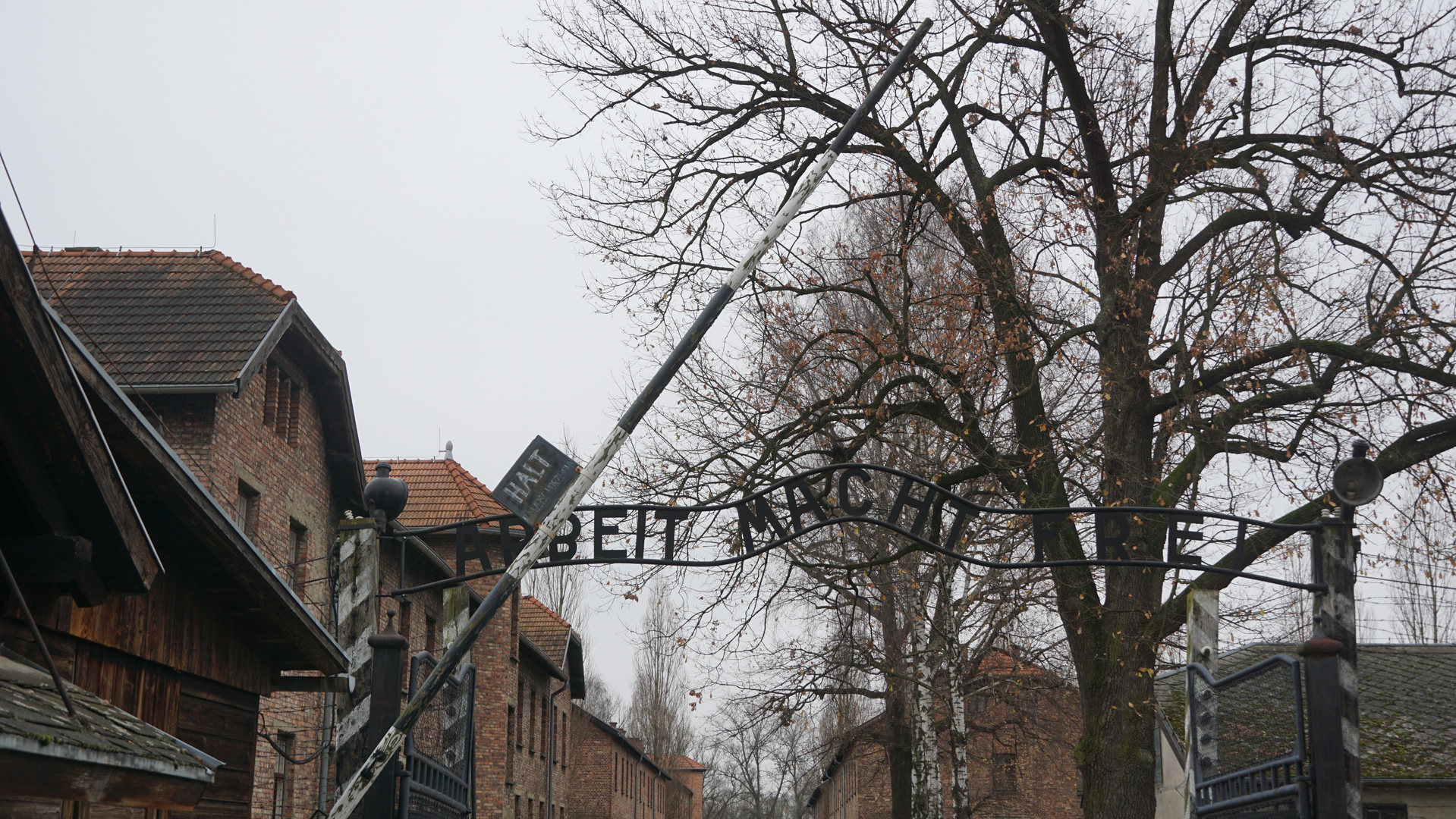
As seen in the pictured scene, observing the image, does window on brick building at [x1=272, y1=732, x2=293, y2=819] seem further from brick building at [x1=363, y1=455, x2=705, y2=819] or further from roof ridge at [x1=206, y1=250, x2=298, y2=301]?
roof ridge at [x1=206, y1=250, x2=298, y2=301]

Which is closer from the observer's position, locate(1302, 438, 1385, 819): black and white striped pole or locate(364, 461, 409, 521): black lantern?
locate(1302, 438, 1385, 819): black and white striped pole

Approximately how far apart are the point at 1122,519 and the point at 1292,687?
2.03 m

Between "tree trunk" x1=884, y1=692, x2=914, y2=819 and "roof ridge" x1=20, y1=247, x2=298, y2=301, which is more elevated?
"roof ridge" x1=20, y1=247, x2=298, y2=301

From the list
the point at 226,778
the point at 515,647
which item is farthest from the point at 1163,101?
the point at 515,647

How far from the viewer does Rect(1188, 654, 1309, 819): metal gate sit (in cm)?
739

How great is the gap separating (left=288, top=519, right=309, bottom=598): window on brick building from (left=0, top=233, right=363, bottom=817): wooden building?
32.0 feet

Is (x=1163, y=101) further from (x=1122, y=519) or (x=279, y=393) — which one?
(x=279, y=393)

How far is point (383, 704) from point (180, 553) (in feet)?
8.71

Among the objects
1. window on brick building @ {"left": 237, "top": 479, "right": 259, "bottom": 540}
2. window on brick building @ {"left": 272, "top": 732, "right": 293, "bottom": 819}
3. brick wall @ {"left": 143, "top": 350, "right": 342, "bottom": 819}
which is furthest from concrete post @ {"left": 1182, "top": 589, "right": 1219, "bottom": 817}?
window on brick building @ {"left": 272, "top": 732, "right": 293, "bottom": 819}

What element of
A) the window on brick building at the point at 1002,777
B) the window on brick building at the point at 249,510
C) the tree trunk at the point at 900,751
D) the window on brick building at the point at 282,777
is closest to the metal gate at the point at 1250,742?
the window on brick building at the point at 249,510

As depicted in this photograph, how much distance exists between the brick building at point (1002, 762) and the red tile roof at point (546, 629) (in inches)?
406

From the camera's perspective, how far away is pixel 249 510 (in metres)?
19.8

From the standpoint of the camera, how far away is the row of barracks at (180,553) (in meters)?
5.86

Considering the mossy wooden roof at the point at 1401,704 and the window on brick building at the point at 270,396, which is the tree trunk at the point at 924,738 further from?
the window on brick building at the point at 270,396
